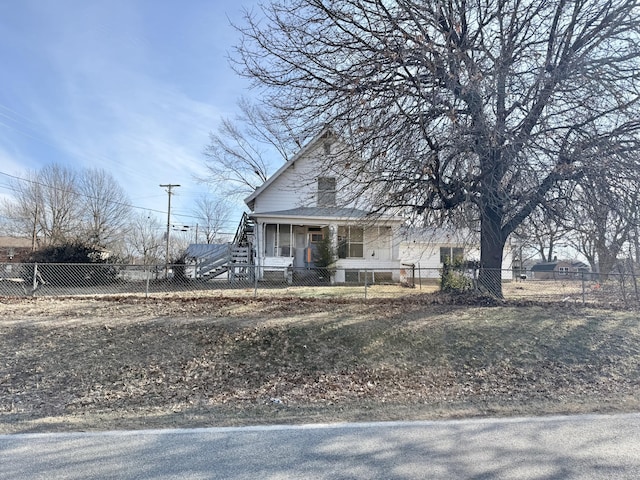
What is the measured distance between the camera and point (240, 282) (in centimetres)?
1712

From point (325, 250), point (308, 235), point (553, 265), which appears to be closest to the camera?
point (325, 250)

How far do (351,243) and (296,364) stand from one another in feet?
45.0

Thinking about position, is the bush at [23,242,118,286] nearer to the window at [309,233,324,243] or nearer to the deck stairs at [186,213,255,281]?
the deck stairs at [186,213,255,281]

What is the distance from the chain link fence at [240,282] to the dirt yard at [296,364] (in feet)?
8.81

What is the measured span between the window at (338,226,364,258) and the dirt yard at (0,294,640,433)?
1032cm

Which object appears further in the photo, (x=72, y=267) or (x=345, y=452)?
(x=72, y=267)

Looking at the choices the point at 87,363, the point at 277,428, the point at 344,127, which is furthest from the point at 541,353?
the point at 87,363

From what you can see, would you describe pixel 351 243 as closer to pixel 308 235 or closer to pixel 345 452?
pixel 308 235

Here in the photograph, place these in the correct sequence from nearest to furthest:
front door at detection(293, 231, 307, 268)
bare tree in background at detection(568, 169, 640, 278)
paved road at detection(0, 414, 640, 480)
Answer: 1. paved road at detection(0, 414, 640, 480)
2. bare tree in background at detection(568, 169, 640, 278)
3. front door at detection(293, 231, 307, 268)

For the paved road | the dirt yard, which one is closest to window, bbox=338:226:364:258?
the dirt yard

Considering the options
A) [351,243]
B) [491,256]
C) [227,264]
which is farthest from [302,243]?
[491,256]

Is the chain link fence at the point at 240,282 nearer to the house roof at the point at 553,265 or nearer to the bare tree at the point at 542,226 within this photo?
the bare tree at the point at 542,226

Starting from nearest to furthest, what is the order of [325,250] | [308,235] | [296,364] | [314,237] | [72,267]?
[296,364]
[72,267]
[325,250]
[308,235]
[314,237]

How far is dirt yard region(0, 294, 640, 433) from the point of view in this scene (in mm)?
4766
